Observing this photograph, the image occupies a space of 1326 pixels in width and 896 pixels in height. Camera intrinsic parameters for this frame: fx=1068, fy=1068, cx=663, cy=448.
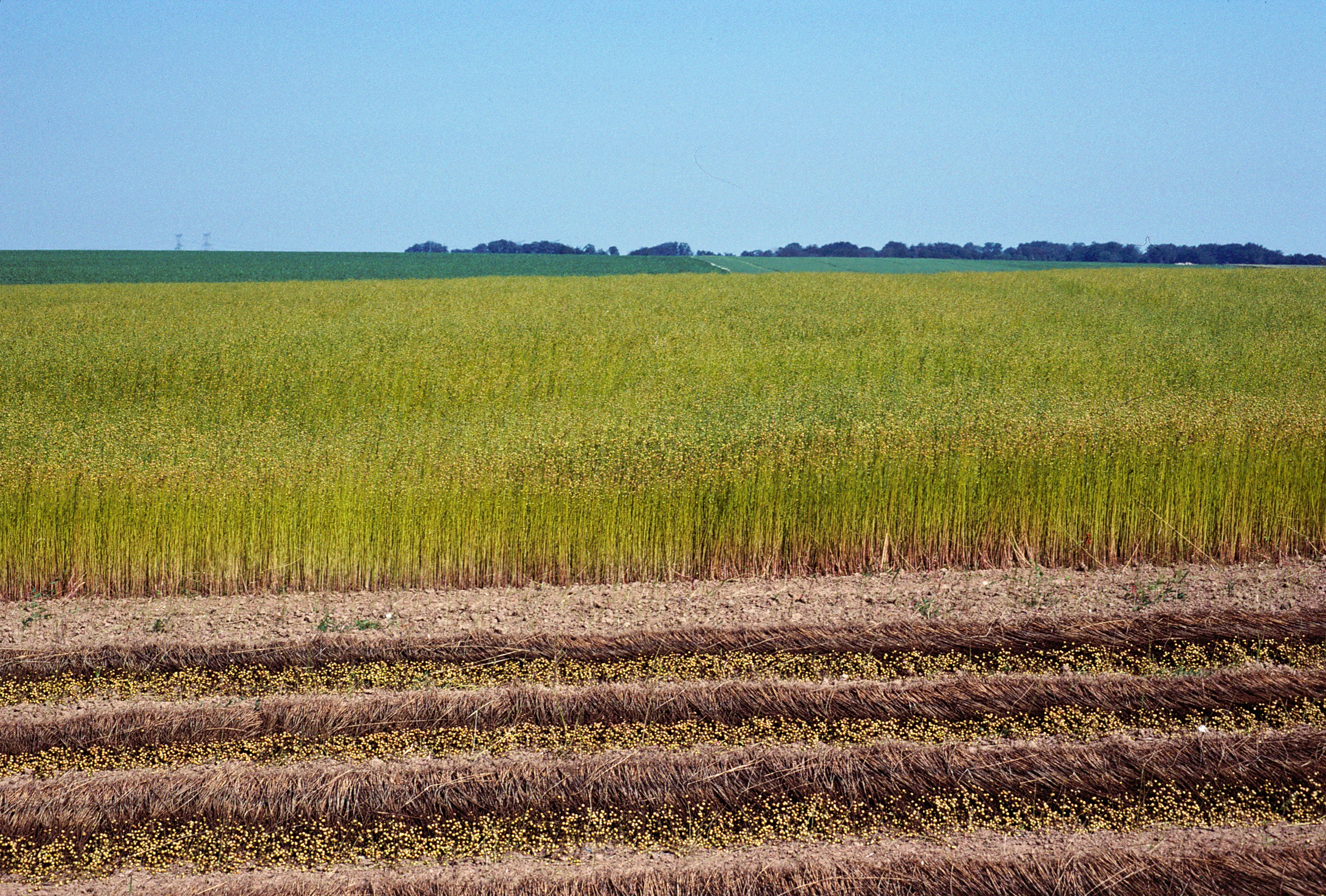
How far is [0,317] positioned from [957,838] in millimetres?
17229

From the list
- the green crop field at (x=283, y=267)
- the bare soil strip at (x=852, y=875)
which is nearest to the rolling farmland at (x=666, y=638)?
the bare soil strip at (x=852, y=875)

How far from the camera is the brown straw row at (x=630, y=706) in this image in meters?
4.71

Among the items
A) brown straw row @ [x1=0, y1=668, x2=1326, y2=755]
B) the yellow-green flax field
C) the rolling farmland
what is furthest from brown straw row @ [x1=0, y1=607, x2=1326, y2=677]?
the yellow-green flax field

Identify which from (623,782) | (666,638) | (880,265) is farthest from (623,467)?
(880,265)

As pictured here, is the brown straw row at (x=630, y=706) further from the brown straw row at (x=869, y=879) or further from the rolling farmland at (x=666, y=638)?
the brown straw row at (x=869, y=879)

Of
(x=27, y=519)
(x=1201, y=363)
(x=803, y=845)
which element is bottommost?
(x=803, y=845)

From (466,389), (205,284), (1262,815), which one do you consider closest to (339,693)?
(1262,815)

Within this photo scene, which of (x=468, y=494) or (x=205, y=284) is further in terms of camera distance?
(x=205, y=284)

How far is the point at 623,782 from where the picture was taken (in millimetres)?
4242

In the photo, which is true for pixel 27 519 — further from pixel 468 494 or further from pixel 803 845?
pixel 803 845

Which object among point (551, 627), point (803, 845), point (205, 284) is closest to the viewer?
point (803, 845)

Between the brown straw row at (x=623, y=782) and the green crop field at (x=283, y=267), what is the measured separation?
89.2 ft

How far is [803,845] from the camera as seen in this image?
388cm

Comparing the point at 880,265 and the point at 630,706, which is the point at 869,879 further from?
the point at 880,265
